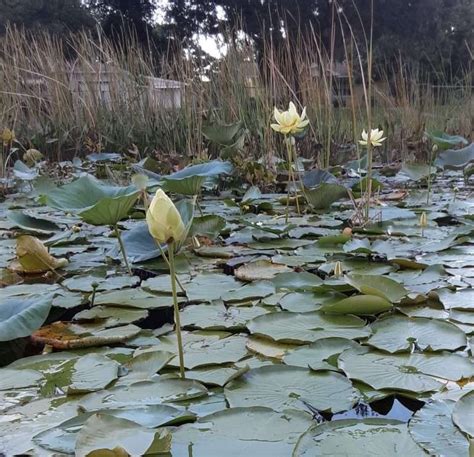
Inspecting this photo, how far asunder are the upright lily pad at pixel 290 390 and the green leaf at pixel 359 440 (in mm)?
56

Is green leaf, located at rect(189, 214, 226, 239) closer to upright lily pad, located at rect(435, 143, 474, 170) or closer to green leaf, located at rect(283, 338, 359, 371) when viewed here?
green leaf, located at rect(283, 338, 359, 371)

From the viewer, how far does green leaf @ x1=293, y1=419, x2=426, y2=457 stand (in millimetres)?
577

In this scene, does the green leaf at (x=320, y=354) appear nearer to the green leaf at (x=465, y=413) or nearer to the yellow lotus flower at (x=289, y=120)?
the green leaf at (x=465, y=413)

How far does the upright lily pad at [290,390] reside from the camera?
27.3 inches

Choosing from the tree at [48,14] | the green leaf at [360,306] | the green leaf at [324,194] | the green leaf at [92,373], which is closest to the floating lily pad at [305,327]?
the green leaf at [360,306]

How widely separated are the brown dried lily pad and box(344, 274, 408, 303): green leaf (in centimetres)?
39

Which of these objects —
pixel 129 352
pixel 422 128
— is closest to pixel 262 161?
pixel 422 128

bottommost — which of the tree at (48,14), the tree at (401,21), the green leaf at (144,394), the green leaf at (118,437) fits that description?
the green leaf at (144,394)

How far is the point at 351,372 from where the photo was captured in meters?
0.77

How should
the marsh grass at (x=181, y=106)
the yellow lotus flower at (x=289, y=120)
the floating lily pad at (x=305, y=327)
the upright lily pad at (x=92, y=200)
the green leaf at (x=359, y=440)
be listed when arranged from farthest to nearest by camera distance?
the marsh grass at (x=181, y=106) → the yellow lotus flower at (x=289, y=120) → the upright lily pad at (x=92, y=200) → the floating lily pad at (x=305, y=327) → the green leaf at (x=359, y=440)

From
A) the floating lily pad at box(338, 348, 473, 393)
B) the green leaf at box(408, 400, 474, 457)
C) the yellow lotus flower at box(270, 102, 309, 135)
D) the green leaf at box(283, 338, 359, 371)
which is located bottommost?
the floating lily pad at box(338, 348, 473, 393)

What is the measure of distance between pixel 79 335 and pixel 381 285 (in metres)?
0.54

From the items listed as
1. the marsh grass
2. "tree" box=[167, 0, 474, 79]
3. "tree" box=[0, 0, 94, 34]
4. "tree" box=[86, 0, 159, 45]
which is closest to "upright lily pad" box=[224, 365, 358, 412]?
the marsh grass

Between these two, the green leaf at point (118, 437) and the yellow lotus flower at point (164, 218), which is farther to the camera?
the yellow lotus flower at point (164, 218)
